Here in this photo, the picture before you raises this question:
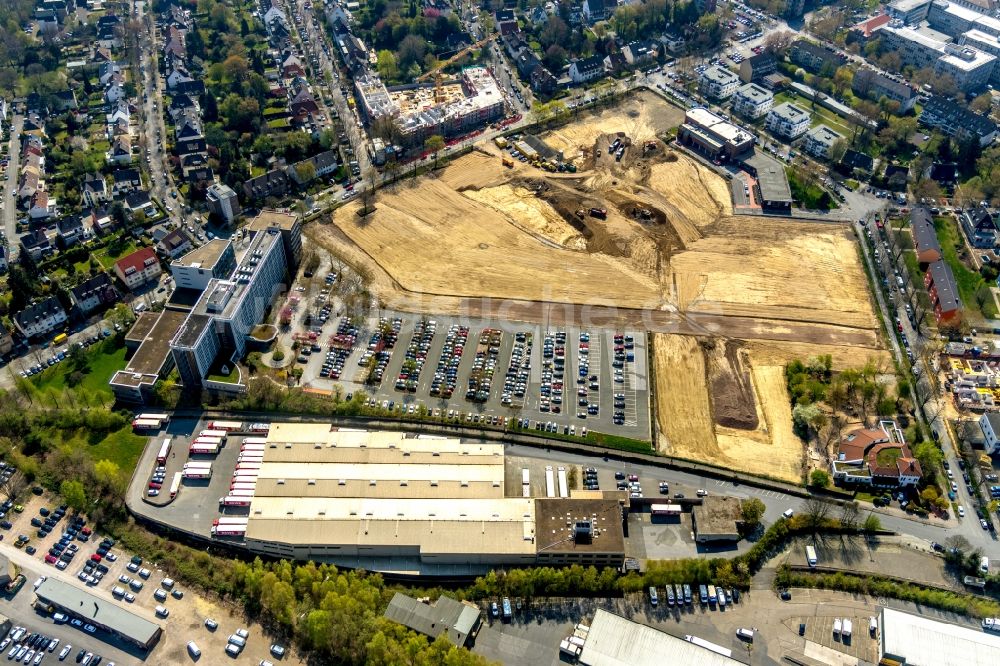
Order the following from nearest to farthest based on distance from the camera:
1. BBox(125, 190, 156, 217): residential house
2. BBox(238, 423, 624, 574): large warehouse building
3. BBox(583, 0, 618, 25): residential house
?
BBox(238, 423, 624, 574): large warehouse building, BBox(125, 190, 156, 217): residential house, BBox(583, 0, 618, 25): residential house

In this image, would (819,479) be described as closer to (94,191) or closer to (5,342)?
(5,342)

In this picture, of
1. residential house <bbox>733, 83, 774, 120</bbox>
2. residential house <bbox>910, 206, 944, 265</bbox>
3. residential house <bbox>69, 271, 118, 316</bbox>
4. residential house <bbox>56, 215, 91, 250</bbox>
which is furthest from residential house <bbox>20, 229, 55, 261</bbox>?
residential house <bbox>910, 206, 944, 265</bbox>

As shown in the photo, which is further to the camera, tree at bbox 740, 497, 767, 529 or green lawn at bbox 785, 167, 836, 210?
green lawn at bbox 785, 167, 836, 210

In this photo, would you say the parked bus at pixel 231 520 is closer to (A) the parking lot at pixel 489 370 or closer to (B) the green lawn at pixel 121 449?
(B) the green lawn at pixel 121 449

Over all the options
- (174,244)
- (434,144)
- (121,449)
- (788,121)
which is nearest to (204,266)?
(174,244)

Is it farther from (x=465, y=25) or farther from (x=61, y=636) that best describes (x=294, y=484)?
(x=465, y=25)

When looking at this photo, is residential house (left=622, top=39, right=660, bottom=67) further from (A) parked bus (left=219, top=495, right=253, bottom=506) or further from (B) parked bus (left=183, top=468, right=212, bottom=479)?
(A) parked bus (left=219, top=495, right=253, bottom=506)

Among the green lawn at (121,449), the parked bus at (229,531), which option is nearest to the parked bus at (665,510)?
the parked bus at (229,531)

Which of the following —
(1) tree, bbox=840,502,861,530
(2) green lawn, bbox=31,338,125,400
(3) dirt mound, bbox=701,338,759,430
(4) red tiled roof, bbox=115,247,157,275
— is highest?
(4) red tiled roof, bbox=115,247,157,275
